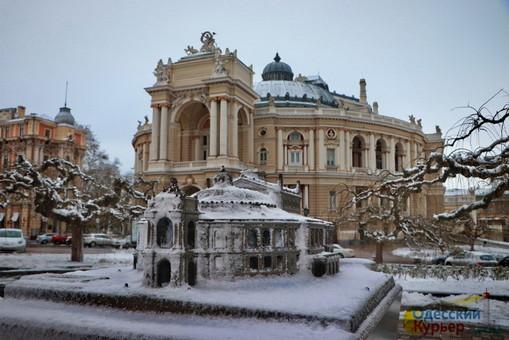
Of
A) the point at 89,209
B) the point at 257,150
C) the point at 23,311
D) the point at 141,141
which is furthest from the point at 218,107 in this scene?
the point at 23,311

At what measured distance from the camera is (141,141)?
198 feet

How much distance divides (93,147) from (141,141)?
5.68 m

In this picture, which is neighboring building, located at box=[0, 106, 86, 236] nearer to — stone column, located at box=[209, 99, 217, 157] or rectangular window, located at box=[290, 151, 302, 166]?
stone column, located at box=[209, 99, 217, 157]

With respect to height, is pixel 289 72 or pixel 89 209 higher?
pixel 289 72

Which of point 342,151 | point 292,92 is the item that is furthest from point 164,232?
point 292,92

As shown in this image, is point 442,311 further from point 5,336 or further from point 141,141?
point 141,141

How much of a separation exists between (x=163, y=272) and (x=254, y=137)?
→ 39873 millimetres

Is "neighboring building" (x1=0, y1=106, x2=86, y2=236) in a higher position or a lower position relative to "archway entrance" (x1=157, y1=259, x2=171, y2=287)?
higher

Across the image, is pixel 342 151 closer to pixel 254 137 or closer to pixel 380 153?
pixel 380 153

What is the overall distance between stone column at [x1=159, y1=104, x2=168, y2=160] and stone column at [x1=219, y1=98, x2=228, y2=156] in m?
6.38

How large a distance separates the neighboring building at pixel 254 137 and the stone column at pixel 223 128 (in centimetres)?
10

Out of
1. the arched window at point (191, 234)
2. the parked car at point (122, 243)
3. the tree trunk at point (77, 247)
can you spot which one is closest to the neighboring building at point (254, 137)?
the parked car at point (122, 243)

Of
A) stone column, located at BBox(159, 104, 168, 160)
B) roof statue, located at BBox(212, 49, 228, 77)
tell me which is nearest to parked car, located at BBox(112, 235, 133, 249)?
stone column, located at BBox(159, 104, 168, 160)

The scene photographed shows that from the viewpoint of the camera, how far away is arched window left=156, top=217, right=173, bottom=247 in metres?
16.1
